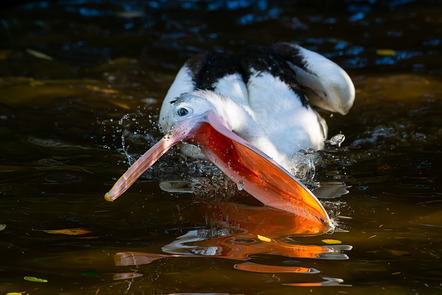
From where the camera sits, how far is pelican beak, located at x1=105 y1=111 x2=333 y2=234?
3.09 meters

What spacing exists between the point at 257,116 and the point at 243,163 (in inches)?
35.5

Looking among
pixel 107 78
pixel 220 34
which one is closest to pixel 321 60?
pixel 107 78

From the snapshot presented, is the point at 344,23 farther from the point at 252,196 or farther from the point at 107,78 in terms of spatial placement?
the point at 252,196

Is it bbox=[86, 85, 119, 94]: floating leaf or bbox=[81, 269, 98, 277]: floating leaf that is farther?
bbox=[86, 85, 119, 94]: floating leaf

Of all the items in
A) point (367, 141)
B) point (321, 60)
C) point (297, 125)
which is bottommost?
point (367, 141)

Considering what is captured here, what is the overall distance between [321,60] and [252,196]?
1.60 metres

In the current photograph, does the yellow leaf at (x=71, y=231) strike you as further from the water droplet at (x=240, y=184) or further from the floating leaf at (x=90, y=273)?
the water droplet at (x=240, y=184)

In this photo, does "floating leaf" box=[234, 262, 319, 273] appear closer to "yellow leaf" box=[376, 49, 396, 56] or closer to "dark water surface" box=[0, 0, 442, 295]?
"dark water surface" box=[0, 0, 442, 295]

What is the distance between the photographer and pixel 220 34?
7.80m

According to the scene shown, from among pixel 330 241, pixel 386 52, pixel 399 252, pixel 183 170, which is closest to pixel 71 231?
pixel 183 170

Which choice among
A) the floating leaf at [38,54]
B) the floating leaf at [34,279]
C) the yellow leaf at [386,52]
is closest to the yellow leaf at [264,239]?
the floating leaf at [34,279]

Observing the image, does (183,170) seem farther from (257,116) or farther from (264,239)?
(264,239)

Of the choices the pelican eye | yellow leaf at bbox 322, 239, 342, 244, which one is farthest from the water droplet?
yellow leaf at bbox 322, 239, 342, 244

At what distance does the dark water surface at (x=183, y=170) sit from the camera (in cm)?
248
